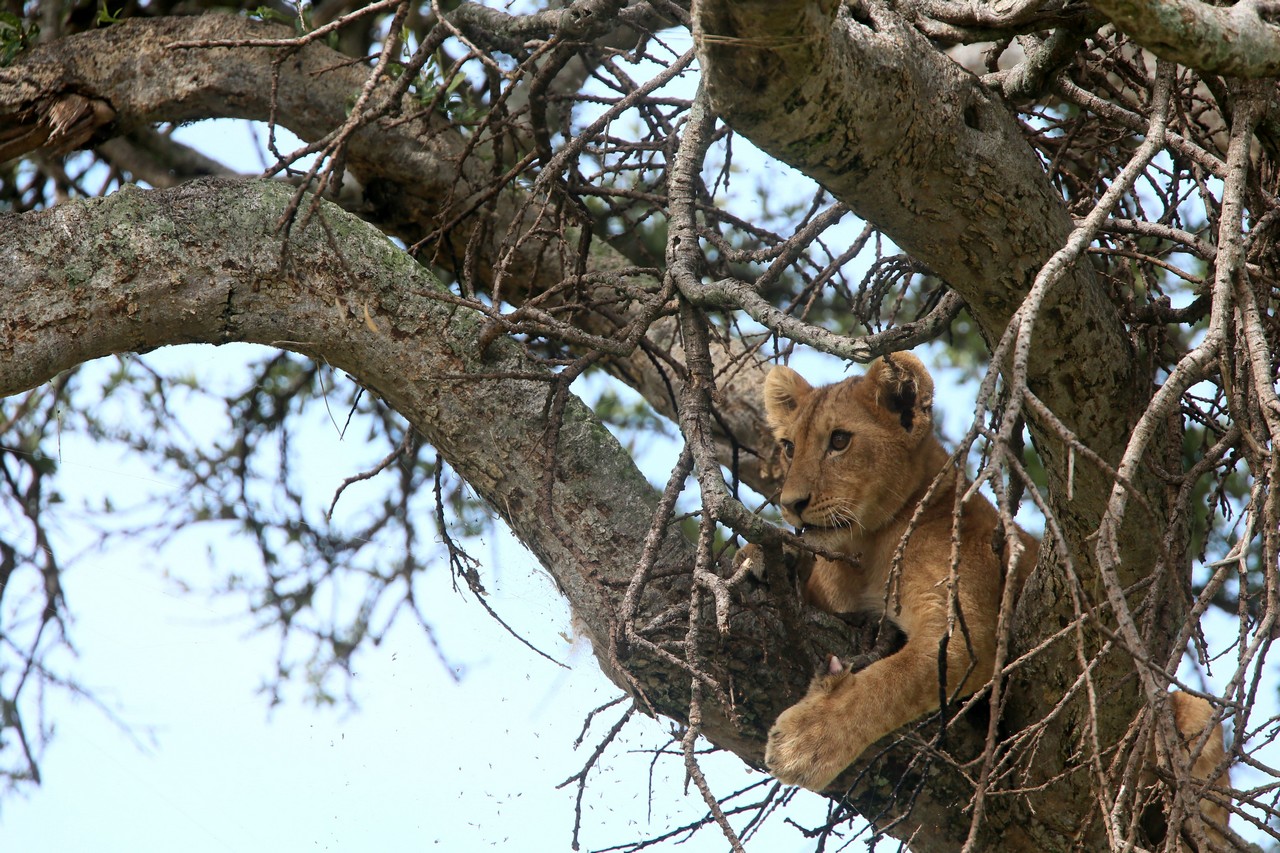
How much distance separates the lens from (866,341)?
7.30ft

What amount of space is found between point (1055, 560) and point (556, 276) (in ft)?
9.48

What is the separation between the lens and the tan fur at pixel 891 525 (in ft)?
11.4

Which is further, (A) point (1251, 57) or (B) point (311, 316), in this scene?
(B) point (311, 316)

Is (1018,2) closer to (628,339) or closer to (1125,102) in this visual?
(628,339)

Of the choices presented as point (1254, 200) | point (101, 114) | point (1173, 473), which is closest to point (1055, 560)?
point (1173, 473)

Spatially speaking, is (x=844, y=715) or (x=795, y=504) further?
(x=795, y=504)

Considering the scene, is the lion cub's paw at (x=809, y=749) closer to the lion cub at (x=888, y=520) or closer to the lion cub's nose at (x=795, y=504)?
the lion cub at (x=888, y=520)

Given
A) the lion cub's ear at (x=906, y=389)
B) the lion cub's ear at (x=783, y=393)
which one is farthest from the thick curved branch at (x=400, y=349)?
the lion cub's ear at (x=783, y=393)

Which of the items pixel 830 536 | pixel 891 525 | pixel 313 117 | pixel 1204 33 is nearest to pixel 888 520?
pixel 891 525

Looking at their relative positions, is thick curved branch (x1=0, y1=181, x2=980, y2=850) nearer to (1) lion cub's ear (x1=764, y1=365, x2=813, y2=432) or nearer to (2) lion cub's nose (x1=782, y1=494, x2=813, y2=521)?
(2) lion cub's nose (x1=782, y1=494, x2=813, y2=521)

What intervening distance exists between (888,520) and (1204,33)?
2.32 metres

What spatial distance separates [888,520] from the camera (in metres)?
4.10

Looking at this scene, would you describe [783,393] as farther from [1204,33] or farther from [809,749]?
[1204,33]

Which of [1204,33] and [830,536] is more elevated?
[830,536]
